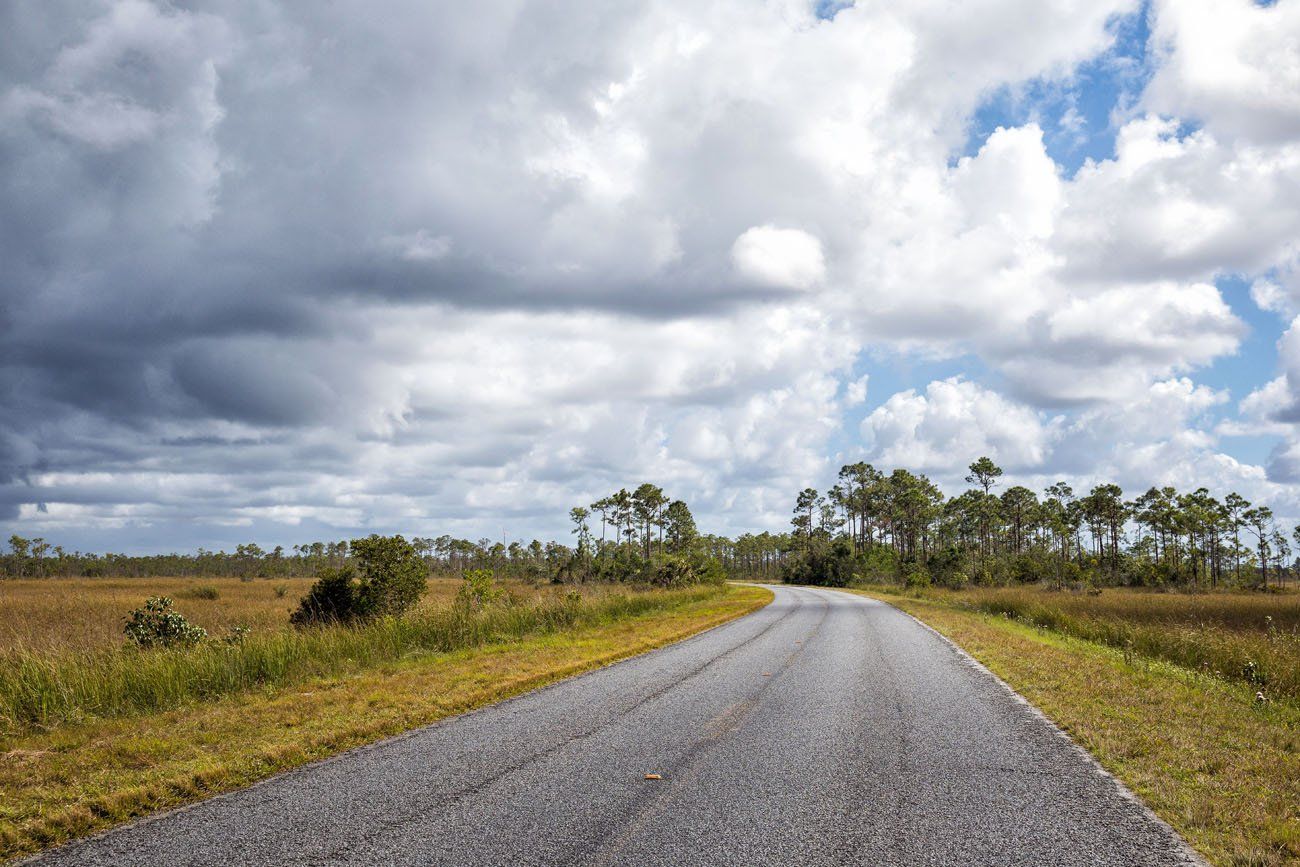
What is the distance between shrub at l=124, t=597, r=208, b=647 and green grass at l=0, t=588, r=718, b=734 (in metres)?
2.44

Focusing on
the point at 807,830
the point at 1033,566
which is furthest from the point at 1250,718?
the point at 1033,566

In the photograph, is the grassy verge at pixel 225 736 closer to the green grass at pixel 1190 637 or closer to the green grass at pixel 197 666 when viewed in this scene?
the green grass at pixel 197 666

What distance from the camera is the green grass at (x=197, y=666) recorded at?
10.1 metres

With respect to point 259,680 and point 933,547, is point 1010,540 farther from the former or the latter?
point 259,680

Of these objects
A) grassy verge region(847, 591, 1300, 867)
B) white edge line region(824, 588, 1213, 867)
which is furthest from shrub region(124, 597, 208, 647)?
grassy verge region(847, 591, 1300, 867)

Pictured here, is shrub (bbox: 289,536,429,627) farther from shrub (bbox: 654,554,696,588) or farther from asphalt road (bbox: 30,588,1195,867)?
shrub (bbox: 654,554,696,588)

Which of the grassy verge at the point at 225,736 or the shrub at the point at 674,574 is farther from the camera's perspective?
the shrub at the point at 674,574

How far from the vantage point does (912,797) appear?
6164 millimetres

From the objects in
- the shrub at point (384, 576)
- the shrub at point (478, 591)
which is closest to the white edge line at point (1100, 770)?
the shrub at point (478, 591)

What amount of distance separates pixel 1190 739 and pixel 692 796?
5795mm

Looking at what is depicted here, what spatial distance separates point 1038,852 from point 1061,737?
380 centimetres

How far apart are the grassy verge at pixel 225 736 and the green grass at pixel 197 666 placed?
0.38m

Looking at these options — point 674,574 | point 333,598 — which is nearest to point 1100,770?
point 333,598

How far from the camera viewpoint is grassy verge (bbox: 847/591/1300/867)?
18.2ft
